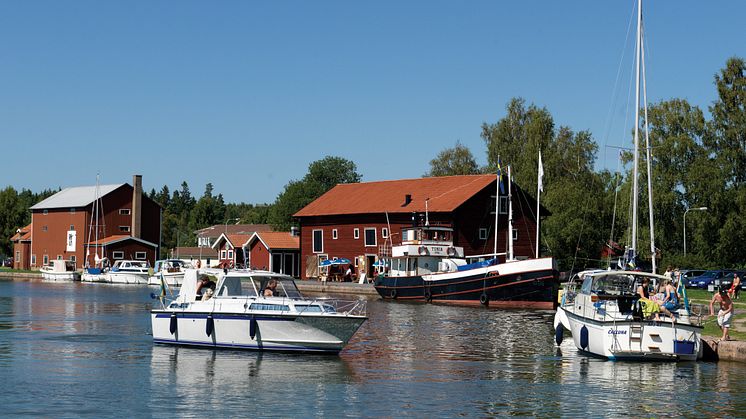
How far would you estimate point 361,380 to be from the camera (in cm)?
2361

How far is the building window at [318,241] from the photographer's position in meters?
79.9

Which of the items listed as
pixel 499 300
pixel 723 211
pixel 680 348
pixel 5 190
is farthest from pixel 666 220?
pixel 5 190

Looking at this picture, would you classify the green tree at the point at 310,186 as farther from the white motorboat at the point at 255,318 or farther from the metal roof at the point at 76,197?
the white motorboat at the point at 255,318

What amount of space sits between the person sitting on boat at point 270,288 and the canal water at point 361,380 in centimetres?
178

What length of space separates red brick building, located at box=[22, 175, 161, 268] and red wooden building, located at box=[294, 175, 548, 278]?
27076 millimetres

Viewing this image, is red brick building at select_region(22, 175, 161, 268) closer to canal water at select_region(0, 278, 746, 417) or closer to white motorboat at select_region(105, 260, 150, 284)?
white motorboat at select_region(105, 260, 150, 284)

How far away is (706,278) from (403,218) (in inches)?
871

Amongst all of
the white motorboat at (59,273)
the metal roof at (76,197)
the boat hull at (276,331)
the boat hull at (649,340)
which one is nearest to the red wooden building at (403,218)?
the white motorboat at (59,273)

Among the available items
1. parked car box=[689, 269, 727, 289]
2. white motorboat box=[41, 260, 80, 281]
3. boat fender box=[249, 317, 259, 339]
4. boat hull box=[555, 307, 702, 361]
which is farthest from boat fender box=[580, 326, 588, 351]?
white motorboat box=[41, 260, 80, 281]

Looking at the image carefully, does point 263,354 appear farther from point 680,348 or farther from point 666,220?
point 666,220

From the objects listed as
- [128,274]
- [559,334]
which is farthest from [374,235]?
[559,334]

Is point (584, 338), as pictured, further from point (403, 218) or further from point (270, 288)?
point (403, 218)

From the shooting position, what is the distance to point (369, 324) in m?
40.3

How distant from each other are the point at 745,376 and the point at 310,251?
58.6 m
